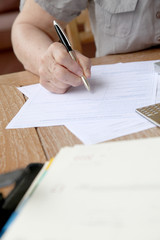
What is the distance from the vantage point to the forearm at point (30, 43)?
33.1 inches

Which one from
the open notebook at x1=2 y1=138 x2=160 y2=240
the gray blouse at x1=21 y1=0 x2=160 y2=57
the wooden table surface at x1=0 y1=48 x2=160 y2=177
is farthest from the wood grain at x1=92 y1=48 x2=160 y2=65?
the open notebook at x1=2 y1=138 x2=160 y2=240

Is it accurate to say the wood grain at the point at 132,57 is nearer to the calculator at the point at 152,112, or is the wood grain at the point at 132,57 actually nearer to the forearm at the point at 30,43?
the forearm at the point at 30,43

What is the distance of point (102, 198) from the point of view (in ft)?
0.87

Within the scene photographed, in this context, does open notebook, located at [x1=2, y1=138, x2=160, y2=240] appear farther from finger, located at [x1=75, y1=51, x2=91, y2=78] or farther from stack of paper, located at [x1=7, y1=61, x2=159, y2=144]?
finger, located at [x1=75, y1=51, x2=91, y2=78]

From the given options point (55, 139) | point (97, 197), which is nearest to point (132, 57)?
point (55, 139)

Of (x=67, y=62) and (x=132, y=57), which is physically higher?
(x=67, y=62)

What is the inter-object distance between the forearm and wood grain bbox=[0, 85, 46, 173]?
238 mm

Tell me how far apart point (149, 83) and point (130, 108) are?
0.12 meters

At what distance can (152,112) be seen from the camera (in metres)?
0.49

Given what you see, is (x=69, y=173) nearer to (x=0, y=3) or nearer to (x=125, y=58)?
(x=125, y=58)

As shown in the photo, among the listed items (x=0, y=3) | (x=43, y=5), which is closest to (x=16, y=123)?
(x=43, y=5)

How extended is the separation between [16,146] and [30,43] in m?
0.48

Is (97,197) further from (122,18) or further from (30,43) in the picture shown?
(122,18)

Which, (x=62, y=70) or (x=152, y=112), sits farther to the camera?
(x=62, y=70)
